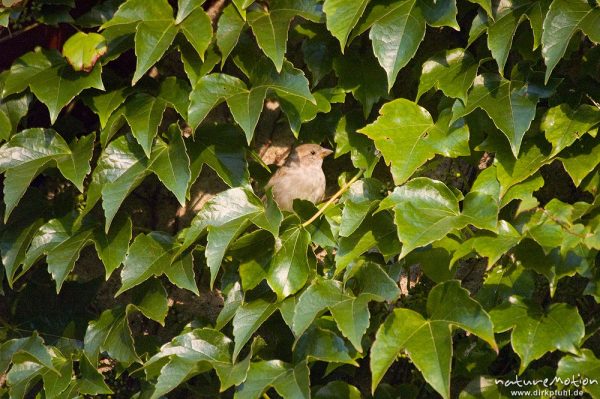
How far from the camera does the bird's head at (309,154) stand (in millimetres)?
2037

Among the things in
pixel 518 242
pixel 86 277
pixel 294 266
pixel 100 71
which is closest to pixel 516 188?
pixel 518 242

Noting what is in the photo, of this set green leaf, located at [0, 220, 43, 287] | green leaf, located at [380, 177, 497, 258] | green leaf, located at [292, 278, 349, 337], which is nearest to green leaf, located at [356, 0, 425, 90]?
green leaf, located at [380, 177, 497, 258]

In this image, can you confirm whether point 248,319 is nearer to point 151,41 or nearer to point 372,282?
point 372,282

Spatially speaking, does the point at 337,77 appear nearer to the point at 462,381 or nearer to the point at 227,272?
the point at 227,272

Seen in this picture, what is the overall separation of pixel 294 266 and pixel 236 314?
0.50 feet

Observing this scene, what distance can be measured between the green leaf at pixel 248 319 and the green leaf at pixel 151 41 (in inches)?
20.5

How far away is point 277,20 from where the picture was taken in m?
1.73

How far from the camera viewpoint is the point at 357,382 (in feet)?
6.94

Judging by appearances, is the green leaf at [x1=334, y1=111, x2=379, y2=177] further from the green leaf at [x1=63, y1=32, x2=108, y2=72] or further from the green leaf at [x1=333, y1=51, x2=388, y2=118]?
the green leaf at [x1=63, y1=32, x2=108, y2=72]

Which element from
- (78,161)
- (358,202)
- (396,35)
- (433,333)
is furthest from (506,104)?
(78,161)

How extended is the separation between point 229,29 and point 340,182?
0.45 m

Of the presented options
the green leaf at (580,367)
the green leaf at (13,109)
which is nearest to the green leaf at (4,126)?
the green leaf at (13,109)

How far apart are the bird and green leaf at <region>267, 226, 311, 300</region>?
0.31 meters

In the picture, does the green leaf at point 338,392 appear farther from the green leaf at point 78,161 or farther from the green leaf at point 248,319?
the green leaf at point 78,161
